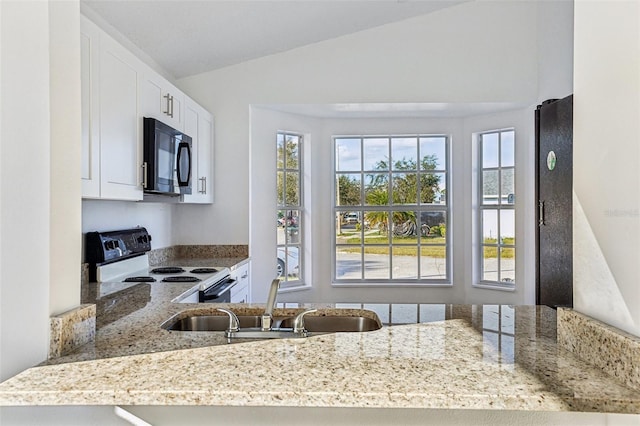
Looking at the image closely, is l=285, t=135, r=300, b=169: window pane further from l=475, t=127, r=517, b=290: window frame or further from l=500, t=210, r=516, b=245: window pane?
l=500, t=210, r=516, b=245: window pane

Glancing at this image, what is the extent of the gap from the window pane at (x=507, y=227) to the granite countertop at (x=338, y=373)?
3.18 meters

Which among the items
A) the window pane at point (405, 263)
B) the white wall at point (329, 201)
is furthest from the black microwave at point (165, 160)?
the window pane at point (405, 263)

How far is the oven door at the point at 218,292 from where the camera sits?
2.71 m

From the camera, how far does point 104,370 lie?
1055 millimetres

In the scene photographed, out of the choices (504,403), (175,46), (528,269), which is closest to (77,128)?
(504,403)

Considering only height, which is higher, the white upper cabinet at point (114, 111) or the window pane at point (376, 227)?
the white upper cabinet at point (114, 111)

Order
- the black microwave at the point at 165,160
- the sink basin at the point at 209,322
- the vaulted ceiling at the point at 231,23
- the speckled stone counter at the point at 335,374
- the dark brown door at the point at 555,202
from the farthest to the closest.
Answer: the vaulted ceiling at the point at 231,23 < the black microwave at the point at 165,160 < the dark brown door at the point at 555,202 < the sink basin at the point at 209,322 < the speckled stone counter at the point at 335,374

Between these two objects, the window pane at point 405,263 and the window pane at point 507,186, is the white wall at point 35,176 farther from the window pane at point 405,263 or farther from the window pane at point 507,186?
the window pane at point 507,186

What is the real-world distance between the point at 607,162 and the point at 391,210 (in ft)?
12.5

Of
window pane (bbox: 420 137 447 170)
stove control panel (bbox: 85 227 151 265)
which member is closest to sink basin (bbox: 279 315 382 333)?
stove control panel (bbox: 85 227 151 265)

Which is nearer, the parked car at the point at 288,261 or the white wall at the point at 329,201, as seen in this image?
the white wall at the point at 329,201

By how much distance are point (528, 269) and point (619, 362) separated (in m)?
3.46

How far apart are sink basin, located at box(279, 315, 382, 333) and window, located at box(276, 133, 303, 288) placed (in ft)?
9.15

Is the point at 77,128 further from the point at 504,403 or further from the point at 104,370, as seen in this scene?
the point at 504,403
